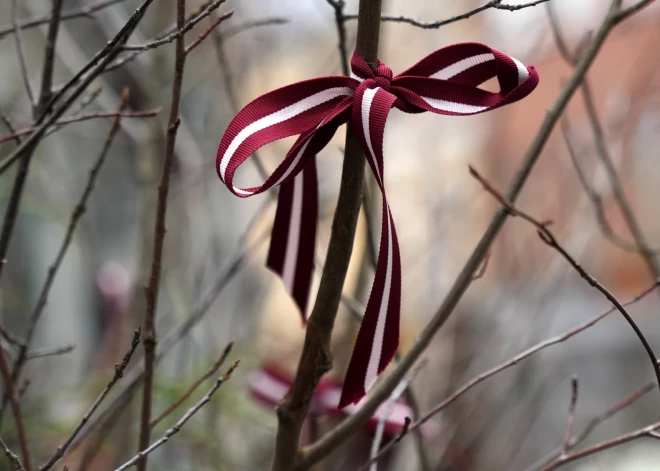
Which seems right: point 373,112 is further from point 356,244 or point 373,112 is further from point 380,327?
point 356,244

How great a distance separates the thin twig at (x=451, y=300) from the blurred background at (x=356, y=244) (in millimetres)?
328

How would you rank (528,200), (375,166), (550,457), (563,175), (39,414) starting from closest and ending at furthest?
(375,166)
(550,457)
(39,414)
(563,175)
(528,200)

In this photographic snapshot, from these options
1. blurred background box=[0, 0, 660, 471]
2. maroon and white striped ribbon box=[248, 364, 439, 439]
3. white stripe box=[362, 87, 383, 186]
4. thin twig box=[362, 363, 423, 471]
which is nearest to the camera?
white stripe box=[362, 87, 383, 186]

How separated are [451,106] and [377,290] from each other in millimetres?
92

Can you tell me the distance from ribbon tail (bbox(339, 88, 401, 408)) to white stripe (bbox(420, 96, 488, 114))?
0.08 ft

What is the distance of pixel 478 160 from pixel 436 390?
2.10ft

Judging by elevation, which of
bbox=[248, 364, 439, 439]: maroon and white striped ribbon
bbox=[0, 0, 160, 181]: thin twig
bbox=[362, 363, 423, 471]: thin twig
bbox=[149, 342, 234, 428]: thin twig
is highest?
bbox=[0, 0, 160, 181]: thin twig

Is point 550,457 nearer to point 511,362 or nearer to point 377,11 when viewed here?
point 511,362

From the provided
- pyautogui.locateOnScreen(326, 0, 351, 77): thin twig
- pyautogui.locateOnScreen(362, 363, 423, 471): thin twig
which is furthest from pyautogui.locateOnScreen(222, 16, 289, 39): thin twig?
pyautogui.locateOnScreen(362, 363, 423, 471): thin twig

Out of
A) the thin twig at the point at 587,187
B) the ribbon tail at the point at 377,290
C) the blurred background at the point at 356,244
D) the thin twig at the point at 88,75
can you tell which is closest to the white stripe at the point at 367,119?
the ribbon tail at the point at 377,290

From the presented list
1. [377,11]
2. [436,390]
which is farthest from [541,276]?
[377,11]

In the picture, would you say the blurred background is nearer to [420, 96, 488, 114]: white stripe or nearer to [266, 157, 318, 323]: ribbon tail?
[266, 157, 318, 323]: ribbon tail

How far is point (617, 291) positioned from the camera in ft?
4.24

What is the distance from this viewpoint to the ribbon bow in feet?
0.79
